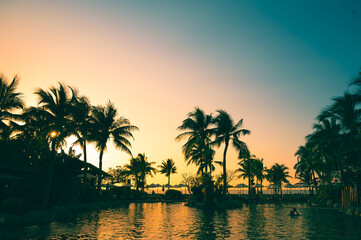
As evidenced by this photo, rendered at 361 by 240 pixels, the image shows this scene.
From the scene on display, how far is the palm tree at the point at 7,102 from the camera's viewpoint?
24.2 meters

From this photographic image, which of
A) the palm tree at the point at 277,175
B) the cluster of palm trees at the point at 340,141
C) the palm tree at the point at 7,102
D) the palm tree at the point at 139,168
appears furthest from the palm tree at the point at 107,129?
the palm tree at the point at 277,175

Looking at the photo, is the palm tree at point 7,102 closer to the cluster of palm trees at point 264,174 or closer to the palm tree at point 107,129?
the palm tree at point 107,129

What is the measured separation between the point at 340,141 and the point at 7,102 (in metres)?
30.9

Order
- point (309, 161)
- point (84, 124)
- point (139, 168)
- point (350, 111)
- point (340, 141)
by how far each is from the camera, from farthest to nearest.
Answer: point (139, 168) → point (309, 161) → point (84, 124) → point (340, 141) → point (350, 111)

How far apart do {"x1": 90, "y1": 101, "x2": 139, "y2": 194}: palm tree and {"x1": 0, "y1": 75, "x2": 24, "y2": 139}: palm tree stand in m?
9.02

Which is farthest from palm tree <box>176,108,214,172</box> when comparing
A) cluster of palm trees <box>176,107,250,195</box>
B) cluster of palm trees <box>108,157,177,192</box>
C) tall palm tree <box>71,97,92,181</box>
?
cluster of palm trees <box>108,157,177,192</box>

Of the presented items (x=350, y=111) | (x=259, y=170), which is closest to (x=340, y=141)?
(x=350, y=111)

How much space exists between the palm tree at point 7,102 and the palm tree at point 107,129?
29.6 ft

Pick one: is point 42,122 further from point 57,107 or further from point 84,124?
point 84,124

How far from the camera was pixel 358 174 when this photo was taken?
92.1 feet

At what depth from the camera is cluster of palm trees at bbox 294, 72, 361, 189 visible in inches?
752

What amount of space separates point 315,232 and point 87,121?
86.6 ft

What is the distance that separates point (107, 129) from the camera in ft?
112

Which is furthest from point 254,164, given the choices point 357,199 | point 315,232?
point 315,232
